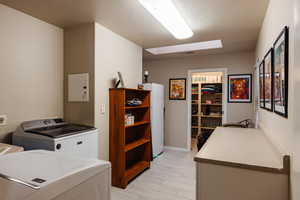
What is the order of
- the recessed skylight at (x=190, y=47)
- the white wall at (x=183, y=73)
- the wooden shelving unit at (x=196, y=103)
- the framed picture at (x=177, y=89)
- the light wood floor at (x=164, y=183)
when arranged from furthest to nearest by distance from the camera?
the wooden shelving unit at (x=196, y=103) → the framed picture at (x=177, y=89) → the white wall at (x=183, y=73) → the recessed skylight at (x=190, y=47) → the light wood floor at (x=164, y=183)

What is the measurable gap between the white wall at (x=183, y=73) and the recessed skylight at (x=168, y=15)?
1764 millimetres

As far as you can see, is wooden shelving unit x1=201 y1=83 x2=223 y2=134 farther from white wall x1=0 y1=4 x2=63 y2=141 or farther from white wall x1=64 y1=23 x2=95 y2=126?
white wall x1=0 y1=4 x2=63 y2=141

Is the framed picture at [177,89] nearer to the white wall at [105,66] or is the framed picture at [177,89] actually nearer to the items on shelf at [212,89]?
the items on shelf at [212,89]

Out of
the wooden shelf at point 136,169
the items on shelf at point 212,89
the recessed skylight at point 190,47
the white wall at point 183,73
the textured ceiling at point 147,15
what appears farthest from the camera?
the items on shelf at point 212,89

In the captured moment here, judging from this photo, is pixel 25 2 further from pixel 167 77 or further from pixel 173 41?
pixel 167 77

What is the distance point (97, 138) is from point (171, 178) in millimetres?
1415

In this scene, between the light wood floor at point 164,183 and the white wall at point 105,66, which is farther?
the white wall at point 105,66

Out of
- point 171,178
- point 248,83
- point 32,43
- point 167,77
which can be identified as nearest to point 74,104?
point 32,43

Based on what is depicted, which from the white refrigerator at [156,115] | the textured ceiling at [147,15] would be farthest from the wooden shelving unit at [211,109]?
the textured ceiling at [147,15]

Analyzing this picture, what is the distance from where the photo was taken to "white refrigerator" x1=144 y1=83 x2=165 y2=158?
388 centimetres

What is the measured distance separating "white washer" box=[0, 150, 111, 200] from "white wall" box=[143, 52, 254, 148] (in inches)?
Answer: 146

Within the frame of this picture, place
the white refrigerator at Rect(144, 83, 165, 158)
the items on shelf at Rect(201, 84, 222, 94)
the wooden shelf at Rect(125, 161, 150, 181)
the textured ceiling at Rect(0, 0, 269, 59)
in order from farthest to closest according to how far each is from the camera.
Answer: the items on shelf at Rect(201, 84, 222, 94) → the white refrigerator at Rect(144, 83, 165, 158) → the wooden shelf at Rect(125, 161, 150, 181) → the textured ceiling at Rect(0, 0, 269, 59)

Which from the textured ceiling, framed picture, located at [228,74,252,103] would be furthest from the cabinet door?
framed picture, located at [228,74,252,103]

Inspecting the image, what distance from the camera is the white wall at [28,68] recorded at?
82.9 inches
